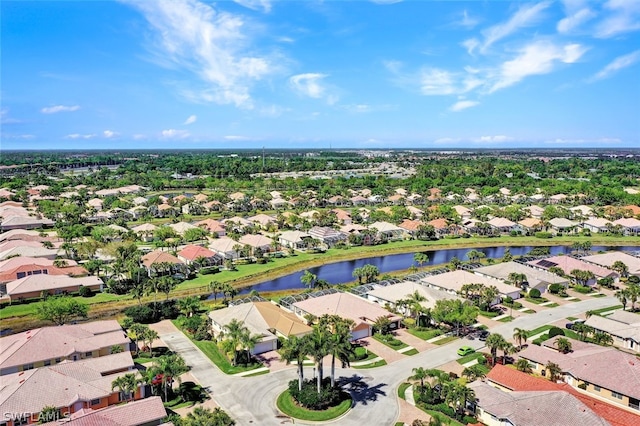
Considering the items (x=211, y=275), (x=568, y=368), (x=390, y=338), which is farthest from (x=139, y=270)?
(x=568, y=368)

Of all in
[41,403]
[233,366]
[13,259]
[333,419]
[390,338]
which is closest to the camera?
[41,403]

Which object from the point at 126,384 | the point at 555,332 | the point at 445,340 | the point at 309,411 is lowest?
the point at 445,340

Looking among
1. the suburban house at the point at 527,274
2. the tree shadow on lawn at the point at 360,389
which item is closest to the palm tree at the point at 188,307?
the tree shadow on lawn at the point at 360,389

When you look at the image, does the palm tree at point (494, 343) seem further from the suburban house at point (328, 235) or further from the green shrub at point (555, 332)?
the suburban house at point (328, 235)

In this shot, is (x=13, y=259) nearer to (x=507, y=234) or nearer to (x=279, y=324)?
(x=279, y=324)

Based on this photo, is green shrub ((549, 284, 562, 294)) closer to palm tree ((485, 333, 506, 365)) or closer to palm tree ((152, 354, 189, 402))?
palm tree ((485, 333, 506, 365))

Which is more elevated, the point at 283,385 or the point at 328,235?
the point at 328,235

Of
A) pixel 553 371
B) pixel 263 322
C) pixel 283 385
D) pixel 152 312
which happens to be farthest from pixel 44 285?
pixel 553 371

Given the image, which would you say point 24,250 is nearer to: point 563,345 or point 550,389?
point 550,389
